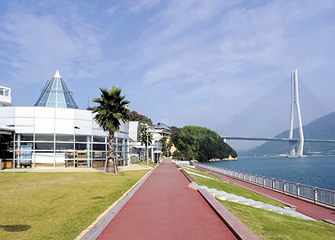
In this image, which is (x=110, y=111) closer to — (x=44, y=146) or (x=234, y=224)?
(x=44, y=146)

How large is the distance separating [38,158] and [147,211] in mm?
25030

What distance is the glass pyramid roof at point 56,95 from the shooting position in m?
34.7

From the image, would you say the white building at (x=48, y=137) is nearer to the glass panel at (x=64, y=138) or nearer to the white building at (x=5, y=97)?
the glass panel at (x=64, y=138)

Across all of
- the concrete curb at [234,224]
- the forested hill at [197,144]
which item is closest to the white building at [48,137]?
the concrete curb at [234,224]

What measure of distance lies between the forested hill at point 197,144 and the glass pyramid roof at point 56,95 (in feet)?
253

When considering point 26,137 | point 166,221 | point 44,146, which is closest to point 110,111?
point 44,146

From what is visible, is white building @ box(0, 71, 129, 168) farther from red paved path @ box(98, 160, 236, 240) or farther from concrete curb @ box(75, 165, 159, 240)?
concrete curb @ box(75, 165, 159, 240)

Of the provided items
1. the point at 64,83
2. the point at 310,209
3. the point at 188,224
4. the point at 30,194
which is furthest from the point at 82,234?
the point at 64,83

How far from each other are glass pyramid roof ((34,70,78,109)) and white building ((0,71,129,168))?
418cm

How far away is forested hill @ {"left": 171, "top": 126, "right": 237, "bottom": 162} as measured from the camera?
369 ft

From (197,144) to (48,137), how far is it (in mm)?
89267

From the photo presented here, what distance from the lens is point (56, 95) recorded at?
115 ft

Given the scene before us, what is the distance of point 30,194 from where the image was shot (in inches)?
477

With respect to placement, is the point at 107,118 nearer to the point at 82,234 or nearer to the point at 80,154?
the point at 80,154
